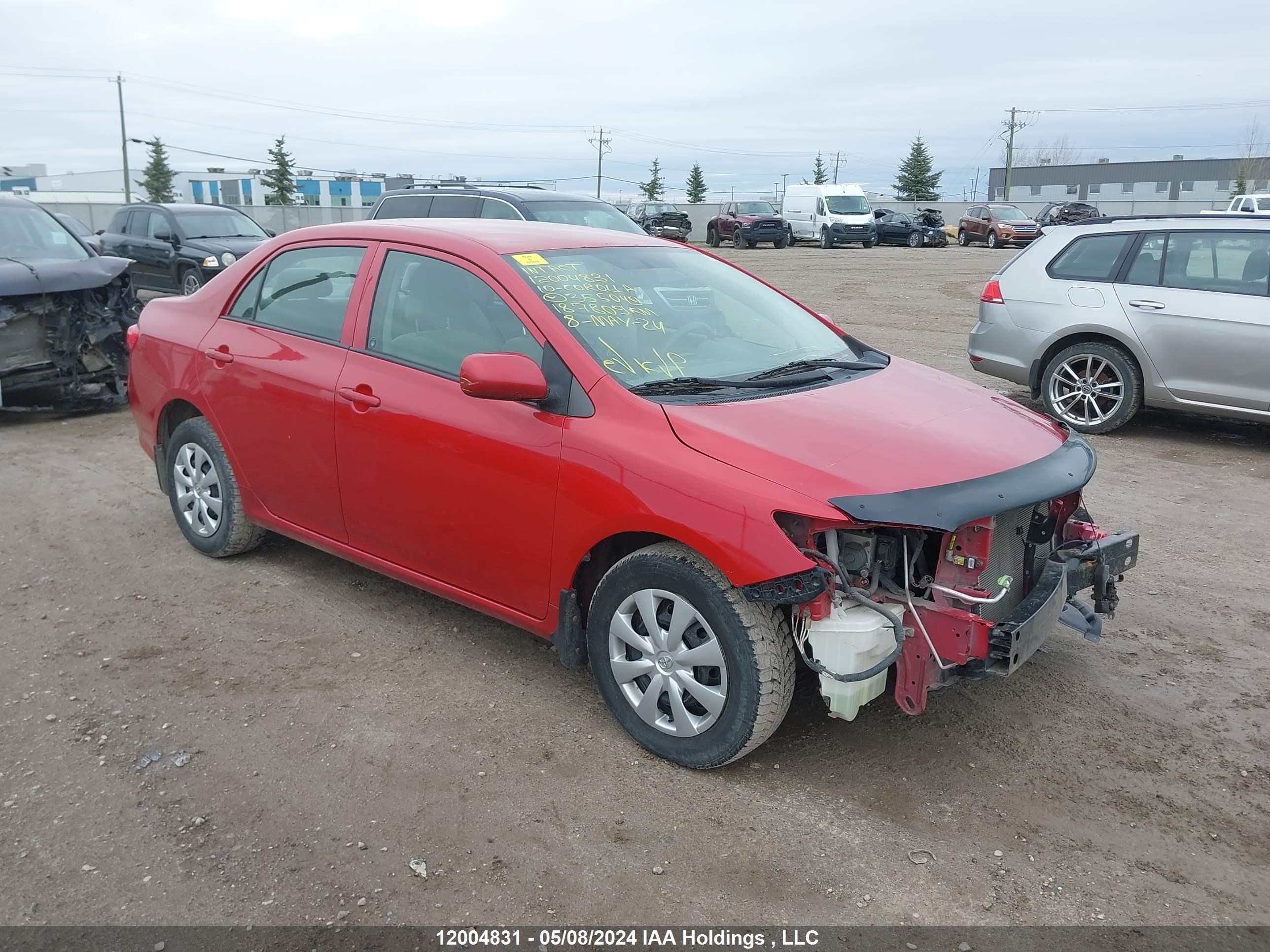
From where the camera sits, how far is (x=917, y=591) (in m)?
3.30

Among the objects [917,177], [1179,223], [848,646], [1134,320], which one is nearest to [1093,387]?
[1134,320]

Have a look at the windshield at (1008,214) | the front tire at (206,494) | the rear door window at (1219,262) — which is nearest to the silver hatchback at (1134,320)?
the rear door window at (1219,262)

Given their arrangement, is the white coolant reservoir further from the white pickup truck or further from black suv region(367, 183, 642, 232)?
the white pickup truck

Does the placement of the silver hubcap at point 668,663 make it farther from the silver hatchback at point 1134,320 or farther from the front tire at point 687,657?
the silver hatchback at point 1134,320

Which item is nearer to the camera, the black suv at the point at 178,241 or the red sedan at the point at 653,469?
the red sedan at the point at 653,469

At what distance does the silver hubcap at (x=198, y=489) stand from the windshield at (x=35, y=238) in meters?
4.48

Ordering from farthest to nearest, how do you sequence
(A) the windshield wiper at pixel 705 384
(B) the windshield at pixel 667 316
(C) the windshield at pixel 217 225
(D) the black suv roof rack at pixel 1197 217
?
(C) the windshield at pixel 217 225 → (D) the black suv roof rack at pixel 1197 217 → (B) the windshield at pixel 667 316 → (A) the windshield wiper at pixel 705 384

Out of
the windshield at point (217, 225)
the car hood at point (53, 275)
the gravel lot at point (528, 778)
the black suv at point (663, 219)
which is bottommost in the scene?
the gravel lot at point (528, 778)

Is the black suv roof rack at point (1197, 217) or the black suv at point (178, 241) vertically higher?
the black suv roof rack at point (1197, 217)

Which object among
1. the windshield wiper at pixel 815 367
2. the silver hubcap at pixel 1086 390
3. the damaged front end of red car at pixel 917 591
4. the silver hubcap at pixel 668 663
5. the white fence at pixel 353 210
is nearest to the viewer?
the damaged front end of red car at pixel 917 591

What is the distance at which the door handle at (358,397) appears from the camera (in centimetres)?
409

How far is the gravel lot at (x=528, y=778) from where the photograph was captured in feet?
9.24

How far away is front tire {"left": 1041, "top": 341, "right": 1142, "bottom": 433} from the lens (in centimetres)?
793

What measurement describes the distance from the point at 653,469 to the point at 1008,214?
120ft
